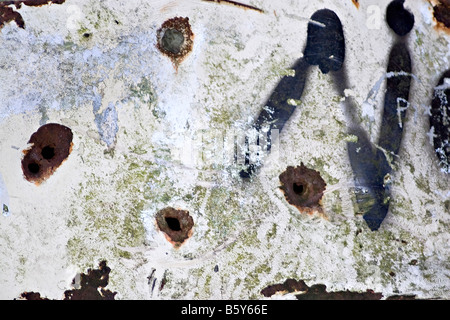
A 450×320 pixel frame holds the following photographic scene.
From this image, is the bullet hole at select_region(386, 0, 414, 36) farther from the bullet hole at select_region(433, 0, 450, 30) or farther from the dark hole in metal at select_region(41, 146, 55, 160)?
the dark hole in metal at select_region(41, 146, 55, 160)

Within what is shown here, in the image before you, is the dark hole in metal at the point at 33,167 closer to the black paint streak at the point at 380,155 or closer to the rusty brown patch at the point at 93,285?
the rusty brown patch at the point at 93,285

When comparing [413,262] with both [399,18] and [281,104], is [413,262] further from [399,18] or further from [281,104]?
[399,18]

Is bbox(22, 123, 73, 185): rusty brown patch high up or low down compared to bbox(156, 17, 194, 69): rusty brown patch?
down

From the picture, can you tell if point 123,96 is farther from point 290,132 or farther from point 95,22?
point 290,132

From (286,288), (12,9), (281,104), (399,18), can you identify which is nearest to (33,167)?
(12,9)

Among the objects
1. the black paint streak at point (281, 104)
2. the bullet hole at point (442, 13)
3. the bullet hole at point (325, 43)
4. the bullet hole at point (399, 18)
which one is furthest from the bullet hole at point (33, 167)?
the bullet hole at point (442, 13)

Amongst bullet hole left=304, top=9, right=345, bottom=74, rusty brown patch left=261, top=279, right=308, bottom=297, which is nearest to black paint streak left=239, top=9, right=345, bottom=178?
bullet hole left=304, top=9, right=345, bottom=74

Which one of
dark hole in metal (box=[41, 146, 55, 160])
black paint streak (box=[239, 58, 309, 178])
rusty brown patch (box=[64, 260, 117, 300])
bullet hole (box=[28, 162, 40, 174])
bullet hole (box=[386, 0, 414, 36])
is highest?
bullet hole (box=[386, 0, 414, 36])
